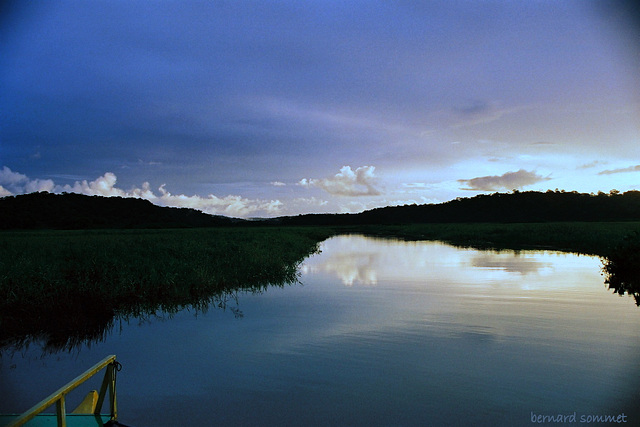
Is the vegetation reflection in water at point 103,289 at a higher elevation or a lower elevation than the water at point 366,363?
higher

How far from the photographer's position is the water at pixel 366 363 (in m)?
6.43

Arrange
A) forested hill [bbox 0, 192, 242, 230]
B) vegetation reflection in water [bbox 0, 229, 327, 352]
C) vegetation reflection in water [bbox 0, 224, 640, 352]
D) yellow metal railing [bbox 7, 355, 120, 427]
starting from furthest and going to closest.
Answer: forested hill [bbox 0, 192, 242, 230]
vegetation reflection in water [bbox 0, 224, 640, 352]
vegetation reflection in water [bbox 0, 229, 327, 352]
yellow metal railing [bbox 7, 355, 120, 427]

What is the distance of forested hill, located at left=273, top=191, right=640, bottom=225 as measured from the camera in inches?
5167

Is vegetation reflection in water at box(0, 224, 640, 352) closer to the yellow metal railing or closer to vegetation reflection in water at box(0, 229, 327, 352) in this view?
vegetation reflection in water at box(0, 229, 327, 352)

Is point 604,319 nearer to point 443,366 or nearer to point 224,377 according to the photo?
point 443,366

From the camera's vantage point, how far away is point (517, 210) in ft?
524

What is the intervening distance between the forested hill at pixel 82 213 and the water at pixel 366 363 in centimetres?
9107

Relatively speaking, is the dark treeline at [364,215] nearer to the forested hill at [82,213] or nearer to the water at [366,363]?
the forested hill at [82,213]

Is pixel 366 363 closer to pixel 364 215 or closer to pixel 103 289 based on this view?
pixel 103 289

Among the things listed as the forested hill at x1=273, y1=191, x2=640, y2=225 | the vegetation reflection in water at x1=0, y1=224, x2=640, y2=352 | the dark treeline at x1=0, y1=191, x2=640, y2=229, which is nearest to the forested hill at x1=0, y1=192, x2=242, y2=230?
the dark treeline at x1=0, y1=191, x2=640, y2=229

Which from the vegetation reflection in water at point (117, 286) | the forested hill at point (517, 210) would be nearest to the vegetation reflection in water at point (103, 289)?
the vegetation reflection in water at point (117, 286)

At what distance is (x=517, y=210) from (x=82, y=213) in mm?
162243

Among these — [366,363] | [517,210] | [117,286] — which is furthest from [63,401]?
[517,210]

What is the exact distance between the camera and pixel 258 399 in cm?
682
